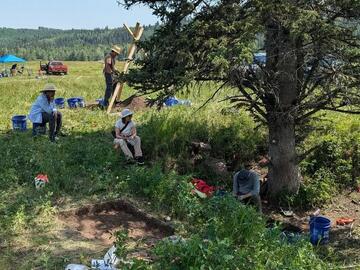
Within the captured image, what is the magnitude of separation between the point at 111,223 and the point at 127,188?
1070 mm

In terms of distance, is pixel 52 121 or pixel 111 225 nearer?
pixel 111 225

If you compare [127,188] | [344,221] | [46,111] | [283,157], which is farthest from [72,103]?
[344,221]

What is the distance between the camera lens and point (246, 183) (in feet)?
28.4

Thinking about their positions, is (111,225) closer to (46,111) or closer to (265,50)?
(265,50)

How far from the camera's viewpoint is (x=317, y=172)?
10.1 meters

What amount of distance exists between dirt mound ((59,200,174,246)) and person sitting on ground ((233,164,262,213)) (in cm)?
216

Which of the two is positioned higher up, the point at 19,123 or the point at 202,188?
the point at 19,123

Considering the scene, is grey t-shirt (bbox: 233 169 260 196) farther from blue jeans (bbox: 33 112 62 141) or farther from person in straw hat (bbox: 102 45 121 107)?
person in straw hat (bbox: 102 45 121 107)

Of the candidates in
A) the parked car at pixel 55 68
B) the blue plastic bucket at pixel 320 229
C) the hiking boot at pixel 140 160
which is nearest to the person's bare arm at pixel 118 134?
the hiking boot at pixel 140 160

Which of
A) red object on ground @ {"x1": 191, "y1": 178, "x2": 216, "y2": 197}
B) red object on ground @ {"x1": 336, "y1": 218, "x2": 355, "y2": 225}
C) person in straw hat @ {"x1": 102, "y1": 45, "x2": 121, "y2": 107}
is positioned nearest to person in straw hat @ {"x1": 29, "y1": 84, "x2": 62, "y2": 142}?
red object on ground @ {"x1": 191, "y1": 178, "x2": 216, "y2": 197}

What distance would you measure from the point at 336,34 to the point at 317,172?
A: 3.84 metres

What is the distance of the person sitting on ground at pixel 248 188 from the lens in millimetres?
8484

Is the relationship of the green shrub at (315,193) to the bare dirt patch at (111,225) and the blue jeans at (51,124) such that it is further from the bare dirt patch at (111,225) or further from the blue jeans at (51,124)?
the blue jeans at (51,124)

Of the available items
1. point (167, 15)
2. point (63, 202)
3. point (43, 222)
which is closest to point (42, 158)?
point (63, 202)
